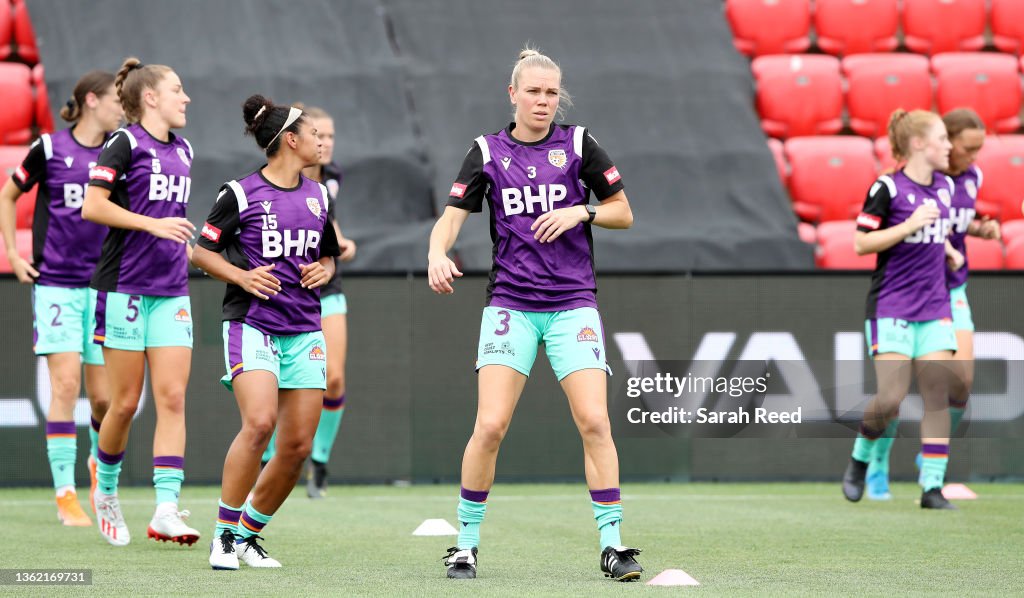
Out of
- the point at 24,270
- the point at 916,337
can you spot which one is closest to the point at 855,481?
the point at 916,337

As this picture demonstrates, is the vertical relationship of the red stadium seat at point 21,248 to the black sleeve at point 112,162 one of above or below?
below

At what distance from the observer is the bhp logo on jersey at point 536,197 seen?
574 cm

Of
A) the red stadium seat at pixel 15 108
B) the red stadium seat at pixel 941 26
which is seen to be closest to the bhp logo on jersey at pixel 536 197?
the red stadium seat at pixel 15 108

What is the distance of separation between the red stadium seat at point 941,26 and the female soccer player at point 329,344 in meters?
7.41

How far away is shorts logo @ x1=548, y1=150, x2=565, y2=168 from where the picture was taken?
18.9 ft

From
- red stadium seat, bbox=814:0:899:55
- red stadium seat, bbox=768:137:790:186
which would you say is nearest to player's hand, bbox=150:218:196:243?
red stadium seat, bbox=768:137:790:186

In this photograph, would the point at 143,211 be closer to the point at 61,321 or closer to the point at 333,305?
the point at 61,321

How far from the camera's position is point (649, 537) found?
23.8ft

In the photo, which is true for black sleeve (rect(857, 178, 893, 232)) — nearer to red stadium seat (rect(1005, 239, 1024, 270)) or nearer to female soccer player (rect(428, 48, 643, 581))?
female soccer player (rect(428, 48, 643, 581))

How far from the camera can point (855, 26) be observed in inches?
570

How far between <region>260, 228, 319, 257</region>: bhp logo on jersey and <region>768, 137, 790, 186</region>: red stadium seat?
7.32 metres

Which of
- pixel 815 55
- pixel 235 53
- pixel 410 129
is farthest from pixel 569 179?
pixel 815 55

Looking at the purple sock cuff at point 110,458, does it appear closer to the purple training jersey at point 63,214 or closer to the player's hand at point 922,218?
the purple training jersey at point 63,214

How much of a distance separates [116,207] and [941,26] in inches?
406
